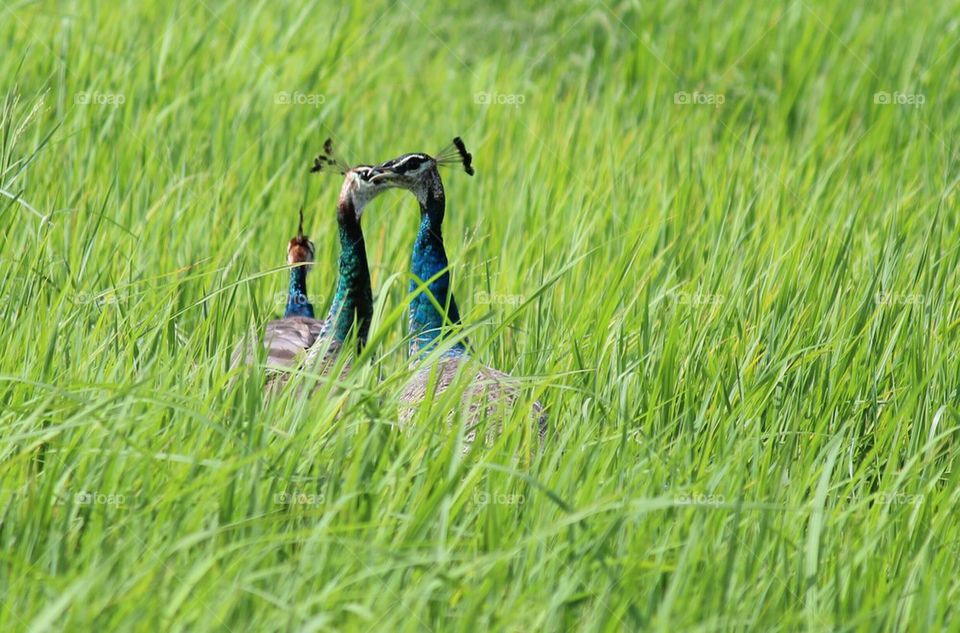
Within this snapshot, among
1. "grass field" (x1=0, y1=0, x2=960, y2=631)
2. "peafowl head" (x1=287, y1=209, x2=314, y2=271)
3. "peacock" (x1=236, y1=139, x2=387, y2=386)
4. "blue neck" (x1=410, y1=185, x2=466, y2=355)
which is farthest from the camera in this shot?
"peafowl head" (x1=287, y1=209, x2=314, y2=271)

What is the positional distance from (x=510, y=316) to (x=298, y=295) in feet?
5.27

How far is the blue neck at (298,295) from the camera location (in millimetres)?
4477

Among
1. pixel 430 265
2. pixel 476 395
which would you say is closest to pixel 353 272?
pixel 430 265

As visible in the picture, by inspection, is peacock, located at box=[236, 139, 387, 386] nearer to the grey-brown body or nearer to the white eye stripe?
the white eye stripe

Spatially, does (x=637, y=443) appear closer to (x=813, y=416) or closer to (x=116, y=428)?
(x=813, y=416)

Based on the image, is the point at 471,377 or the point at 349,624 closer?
the point at 349,624

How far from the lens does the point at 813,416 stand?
3588 millimetres

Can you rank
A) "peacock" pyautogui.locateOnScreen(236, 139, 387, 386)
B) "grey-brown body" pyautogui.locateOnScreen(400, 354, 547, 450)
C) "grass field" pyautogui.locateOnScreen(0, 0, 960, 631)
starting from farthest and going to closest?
"peacock" pyautogui.locateOnScreen(236, 139, 387, 386) → "grey-brown body" pyautogui.locateOnScreen(400, 354, 547, 450) → "grass field" pyautogui.locateOnScreen(0, 0, 960, 631)

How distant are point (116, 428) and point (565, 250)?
226 cm

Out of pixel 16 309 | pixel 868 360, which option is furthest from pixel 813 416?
pixel 16 309

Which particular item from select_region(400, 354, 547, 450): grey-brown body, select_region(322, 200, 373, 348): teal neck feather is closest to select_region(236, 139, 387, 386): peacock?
select_region(322, 200, 373, 348): teal neck feather

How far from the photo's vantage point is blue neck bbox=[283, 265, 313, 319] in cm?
448

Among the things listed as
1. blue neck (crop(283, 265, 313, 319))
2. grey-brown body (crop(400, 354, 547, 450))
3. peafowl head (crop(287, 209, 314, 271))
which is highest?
peafowl head (crop(287, 209, 314, 271))

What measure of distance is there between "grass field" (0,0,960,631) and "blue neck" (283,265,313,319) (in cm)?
10
